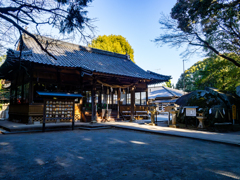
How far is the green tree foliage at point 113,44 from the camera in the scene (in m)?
28.8

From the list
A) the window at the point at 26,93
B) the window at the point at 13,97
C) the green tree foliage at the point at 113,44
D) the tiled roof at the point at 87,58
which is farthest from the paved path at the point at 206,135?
the green tree foliage at the point at 113,44

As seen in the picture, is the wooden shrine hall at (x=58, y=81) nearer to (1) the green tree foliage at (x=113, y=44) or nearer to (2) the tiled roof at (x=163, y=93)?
(2) the tiled roof at (x=163, y=93)

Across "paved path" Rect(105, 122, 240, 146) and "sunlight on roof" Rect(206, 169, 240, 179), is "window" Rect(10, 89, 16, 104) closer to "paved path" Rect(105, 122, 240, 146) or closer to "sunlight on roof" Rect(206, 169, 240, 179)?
"paved path" Rect(105, 122, 240, 146)

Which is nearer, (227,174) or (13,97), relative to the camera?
(227,174)

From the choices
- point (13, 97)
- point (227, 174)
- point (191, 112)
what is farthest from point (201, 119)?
point (13, 97)

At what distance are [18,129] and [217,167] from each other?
904cm

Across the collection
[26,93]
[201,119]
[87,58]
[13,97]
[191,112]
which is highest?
[87,58]

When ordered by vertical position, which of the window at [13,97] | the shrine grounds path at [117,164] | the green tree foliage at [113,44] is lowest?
the shrine grounds path at [117,164]

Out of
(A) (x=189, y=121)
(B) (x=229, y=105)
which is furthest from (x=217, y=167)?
(B) (x=229, y=105)

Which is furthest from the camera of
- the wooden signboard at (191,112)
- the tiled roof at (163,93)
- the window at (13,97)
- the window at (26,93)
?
the tiled roof at (163,93)

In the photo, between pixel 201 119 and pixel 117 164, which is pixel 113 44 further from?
pixel 117 164

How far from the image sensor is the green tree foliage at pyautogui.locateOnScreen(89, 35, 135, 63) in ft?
94.6

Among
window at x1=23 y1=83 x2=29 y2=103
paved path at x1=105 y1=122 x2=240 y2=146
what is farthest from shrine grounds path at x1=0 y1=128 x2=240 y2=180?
window at x1=23 y1=83 x2=29 y2=103

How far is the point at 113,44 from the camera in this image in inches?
1170
